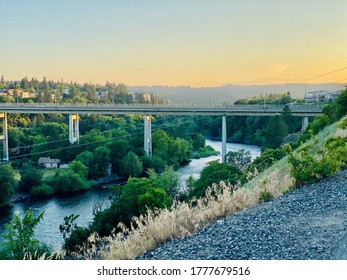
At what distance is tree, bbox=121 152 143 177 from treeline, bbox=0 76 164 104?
1910cm

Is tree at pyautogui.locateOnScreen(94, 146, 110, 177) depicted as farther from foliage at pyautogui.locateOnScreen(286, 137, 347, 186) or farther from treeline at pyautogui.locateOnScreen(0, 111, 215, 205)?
foliage at pyautogui.locateOnScreen(286, 137, 347, 186)

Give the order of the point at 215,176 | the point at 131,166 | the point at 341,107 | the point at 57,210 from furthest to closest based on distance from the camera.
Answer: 1. the point at 131,166
2. the point at 57,210
3. the point at 341,107
4. the point at 215,176

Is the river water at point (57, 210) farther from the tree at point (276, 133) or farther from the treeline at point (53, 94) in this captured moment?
the treeline at point (53, 94)

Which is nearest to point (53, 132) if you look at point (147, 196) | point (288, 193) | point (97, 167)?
point (97, 167)

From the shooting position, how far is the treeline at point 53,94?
170 feet

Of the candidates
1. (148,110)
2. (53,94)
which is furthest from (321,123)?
(53,94)

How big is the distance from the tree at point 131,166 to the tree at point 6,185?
27.2ft

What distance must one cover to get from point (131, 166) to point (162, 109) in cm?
720

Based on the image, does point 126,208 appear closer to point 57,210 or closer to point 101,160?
point 57,210

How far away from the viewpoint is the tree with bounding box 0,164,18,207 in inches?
934

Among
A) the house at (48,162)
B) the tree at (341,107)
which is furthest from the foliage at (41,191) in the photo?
the tree at (341,107)

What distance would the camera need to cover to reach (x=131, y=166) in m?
32.0
